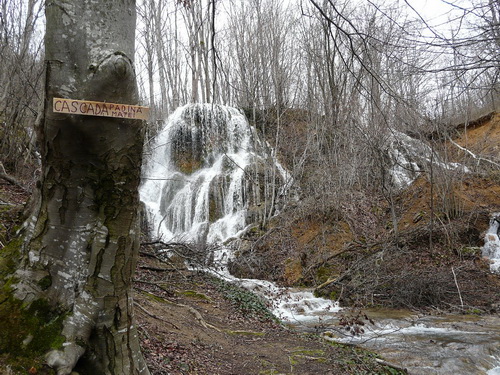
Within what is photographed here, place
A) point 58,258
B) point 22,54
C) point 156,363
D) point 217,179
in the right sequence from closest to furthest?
point 58,258
point 156,363
point 22,54
point 217,179

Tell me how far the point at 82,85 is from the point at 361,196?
12.4m

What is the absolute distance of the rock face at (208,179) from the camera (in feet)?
48.1

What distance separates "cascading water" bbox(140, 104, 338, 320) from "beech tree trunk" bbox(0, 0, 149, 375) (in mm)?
8017

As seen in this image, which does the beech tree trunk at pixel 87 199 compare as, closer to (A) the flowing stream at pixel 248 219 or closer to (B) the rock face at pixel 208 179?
(A) the flowing stream at pixel 248 219

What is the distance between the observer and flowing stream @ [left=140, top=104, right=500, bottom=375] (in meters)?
5.95

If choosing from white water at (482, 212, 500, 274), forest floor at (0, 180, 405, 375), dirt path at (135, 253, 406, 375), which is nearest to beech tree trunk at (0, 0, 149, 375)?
forest floor at (0, 180, 405, 375)

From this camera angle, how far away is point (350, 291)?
9.20 m

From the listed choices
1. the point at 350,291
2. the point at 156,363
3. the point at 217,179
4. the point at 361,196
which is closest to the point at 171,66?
the point at 217,179

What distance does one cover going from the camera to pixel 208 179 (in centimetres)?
1661

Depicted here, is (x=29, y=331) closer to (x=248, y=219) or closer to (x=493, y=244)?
(x=493, y=244)

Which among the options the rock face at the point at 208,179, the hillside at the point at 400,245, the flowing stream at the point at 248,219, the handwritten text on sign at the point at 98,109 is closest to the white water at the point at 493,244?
the flowing stream at the point at 248,219

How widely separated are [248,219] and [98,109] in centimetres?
1276

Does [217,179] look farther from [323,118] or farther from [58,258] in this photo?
[58,258]

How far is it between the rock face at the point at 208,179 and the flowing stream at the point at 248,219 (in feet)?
0.14
